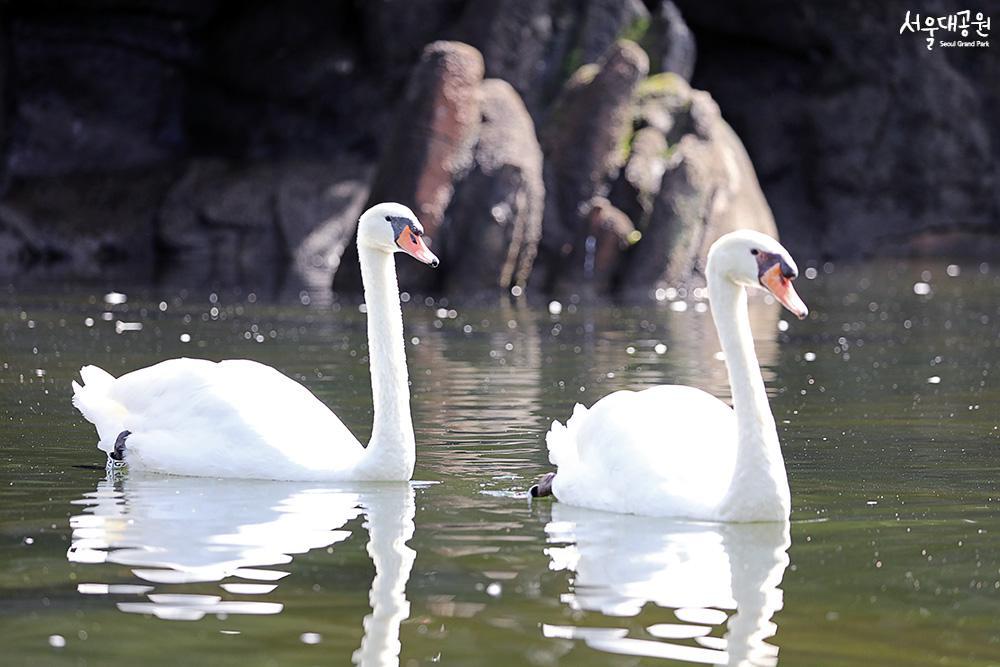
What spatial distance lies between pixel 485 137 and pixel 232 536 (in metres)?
20.2

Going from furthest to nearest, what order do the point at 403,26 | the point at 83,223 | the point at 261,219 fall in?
1. the point at 403,26
2. the point at 83,223
3. the point at 261,219

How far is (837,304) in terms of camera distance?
75.5 feet

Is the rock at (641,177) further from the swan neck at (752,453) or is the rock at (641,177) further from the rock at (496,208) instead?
the swan neck at (752,453)

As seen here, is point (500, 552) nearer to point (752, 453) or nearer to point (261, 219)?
point (752, 453)

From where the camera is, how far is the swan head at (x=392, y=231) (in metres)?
8.49

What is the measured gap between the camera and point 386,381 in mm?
8383

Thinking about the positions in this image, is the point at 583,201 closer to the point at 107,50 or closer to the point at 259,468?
the point at 107,50

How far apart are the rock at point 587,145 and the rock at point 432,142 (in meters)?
2.37

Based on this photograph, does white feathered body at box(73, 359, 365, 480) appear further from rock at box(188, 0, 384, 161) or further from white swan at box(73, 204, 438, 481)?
rock at box(188, 0, 384, 161)

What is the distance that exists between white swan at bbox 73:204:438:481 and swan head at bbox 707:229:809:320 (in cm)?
148

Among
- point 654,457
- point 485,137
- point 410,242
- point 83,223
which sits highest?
point 485,137

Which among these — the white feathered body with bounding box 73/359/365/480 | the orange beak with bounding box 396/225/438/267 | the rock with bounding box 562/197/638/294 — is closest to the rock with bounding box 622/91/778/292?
the rock with bounding box 562/197/638/294

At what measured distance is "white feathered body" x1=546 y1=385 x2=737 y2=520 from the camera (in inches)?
286

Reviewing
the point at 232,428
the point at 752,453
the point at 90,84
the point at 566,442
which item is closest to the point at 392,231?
the point at 232,428
